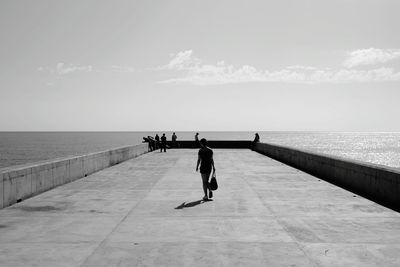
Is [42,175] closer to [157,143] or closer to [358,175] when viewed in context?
[358,175]

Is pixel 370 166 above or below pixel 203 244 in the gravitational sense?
above

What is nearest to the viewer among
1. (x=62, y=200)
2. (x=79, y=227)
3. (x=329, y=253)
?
(x=329, y=253)

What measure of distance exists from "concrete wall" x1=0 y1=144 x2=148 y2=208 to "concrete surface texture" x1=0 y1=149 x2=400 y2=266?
311 millimetres

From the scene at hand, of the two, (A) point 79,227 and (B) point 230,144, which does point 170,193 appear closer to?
(A) point 79,227

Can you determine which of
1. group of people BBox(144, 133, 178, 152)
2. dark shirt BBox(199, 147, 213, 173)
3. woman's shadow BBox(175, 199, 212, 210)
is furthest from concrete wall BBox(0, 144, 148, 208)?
group of people BBox(144, 133, 178, 152)

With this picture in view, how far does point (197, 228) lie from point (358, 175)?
21.1 feet

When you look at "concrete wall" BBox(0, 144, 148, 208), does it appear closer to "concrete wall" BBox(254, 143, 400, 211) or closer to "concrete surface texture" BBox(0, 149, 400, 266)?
"concrete surface texture" BBox(0, 149, 400, 266)

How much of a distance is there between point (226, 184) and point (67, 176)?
517cm

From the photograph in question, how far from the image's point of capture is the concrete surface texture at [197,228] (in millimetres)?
5730

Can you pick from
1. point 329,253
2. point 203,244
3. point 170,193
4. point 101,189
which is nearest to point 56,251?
point 203,244

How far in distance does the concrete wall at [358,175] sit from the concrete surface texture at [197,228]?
0.43 metres

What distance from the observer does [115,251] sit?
19.7 ft

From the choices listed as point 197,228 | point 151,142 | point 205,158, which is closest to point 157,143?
point 151,142

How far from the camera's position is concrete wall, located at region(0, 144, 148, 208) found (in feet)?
32.1
